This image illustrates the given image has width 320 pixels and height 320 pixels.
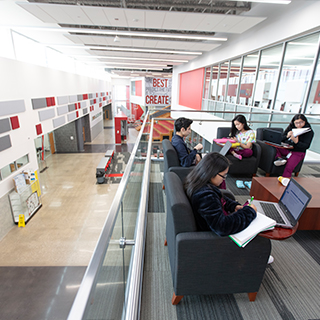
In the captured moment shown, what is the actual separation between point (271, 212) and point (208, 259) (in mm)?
787

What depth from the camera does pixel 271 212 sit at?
1.90 metres

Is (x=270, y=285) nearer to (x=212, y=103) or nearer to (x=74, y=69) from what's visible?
(x=212, y=103)

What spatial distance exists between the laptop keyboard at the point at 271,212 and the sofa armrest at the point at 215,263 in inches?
13.2

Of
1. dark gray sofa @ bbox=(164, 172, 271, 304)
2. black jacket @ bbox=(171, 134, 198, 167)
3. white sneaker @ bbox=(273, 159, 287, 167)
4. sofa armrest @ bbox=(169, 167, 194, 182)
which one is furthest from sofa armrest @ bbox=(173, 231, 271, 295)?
white sneaker @ bbox=(273, 159, 287, 167)

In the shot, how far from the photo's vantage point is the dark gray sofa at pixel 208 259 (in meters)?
1.51

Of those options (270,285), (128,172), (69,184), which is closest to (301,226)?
(270,285)

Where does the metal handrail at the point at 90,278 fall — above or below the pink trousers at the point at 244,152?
above

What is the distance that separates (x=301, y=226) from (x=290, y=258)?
1.36 feet

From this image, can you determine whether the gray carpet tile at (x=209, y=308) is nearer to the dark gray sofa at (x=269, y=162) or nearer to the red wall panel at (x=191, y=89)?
the dark gray sofa at (x=269, y=162)

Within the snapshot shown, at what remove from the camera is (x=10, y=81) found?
6355 millimetres

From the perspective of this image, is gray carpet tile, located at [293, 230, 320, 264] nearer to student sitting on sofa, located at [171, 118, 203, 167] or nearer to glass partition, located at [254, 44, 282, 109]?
student sitting on sofa, located at [171, 118, 203, 167]

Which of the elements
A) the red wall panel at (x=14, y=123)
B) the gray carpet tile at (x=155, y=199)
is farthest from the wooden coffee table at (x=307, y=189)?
the red wall panel at (x=14, y=123)

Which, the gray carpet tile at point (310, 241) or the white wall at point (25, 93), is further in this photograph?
the white wall at point (25, 93)

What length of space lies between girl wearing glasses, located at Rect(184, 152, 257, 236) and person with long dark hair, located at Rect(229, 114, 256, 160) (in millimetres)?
2567
